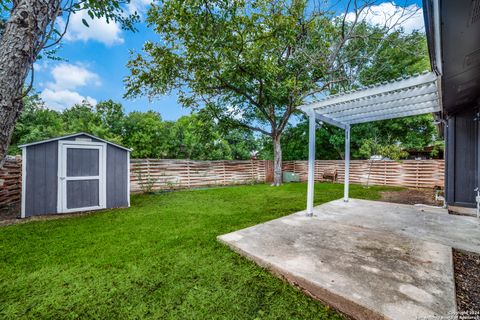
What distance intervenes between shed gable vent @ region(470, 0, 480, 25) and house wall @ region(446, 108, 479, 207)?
4.30 meters

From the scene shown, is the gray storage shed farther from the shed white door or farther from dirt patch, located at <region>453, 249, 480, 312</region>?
dirt patch, located at <region>453, 249, 480, 312</region>

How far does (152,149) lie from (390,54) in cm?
1552

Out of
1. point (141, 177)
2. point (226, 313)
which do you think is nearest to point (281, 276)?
point (226, 313)

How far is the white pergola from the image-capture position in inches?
118

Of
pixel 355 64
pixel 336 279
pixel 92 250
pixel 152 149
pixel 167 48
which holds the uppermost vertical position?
pixel 355 64

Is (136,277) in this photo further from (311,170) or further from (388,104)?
(388,104)

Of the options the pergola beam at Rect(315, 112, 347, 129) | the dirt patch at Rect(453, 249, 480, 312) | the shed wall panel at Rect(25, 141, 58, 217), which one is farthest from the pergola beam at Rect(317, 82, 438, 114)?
the shed wall panel at Rect(25, 141, 58, 217)

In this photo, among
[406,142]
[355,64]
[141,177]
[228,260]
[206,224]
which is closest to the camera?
[228,260]

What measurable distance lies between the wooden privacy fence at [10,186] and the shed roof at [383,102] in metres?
7.39

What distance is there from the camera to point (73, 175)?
4.96 metres

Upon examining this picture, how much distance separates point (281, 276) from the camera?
6.94 feet

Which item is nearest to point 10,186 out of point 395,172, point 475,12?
point 475,12

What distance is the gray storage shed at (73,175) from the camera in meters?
4.52

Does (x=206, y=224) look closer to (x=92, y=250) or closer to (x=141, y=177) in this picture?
(x=92, y=250)
